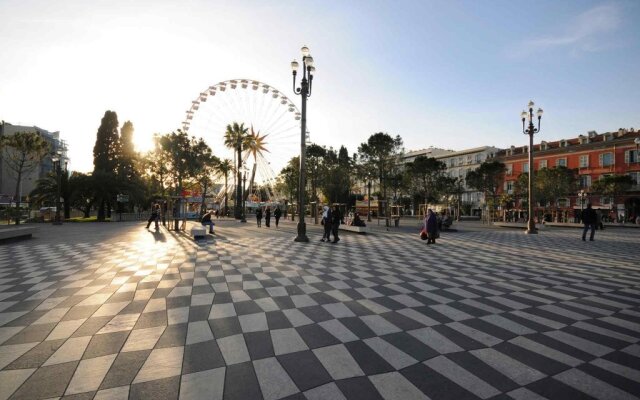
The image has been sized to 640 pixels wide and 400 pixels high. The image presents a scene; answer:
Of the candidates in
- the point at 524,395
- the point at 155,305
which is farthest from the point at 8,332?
the point at 524,395

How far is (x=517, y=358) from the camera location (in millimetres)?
3652

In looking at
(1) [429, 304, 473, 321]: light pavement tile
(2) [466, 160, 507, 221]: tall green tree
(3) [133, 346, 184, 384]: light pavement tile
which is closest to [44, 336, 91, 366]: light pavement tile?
(3) [133, 346, 184, 384]: light pavement tile

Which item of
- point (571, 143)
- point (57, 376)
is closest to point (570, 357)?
point (57, 376)

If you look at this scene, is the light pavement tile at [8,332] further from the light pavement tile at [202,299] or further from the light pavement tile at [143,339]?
the light pavement tile at [202,299]

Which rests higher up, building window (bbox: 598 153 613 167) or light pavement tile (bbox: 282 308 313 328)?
building window (bbox: 598 153 613 167)

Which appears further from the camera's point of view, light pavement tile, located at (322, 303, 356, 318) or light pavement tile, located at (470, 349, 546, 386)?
light pavement tile, located at (322, 303, 356, 318)

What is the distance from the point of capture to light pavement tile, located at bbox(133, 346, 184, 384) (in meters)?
3.25

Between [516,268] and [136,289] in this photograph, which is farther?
[516,268]

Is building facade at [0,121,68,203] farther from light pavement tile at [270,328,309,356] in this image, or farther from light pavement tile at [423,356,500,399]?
light pavement tile at [423,356,500,399]

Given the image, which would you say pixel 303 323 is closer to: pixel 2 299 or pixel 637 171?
pixel 2 299

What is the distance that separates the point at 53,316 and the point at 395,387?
5109mm

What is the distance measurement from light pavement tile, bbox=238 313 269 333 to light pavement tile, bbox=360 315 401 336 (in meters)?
1.46

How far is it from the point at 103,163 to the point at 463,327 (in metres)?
57.5

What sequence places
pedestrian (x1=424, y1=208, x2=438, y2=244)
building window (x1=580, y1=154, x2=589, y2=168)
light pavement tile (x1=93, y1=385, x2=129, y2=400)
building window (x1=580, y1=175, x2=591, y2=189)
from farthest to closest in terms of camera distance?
building window (x1=580, y1=154, x2=589, y2=168) < building window (x1=580, y1=175, x2=591, y2=189) < pedestrian (x1=424, y1=208, x2=438, y2=244) < light pavement tile (x1=93, y1=385, x2=129, y2=400)
